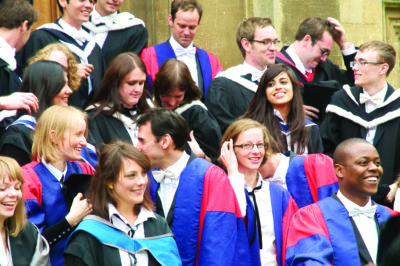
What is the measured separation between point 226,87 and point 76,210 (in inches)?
105

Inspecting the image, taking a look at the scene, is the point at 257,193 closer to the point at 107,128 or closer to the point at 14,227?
the point at 107,128

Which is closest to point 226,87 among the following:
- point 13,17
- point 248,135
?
point 248,135

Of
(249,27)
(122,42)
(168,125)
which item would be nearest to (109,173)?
(168,125)

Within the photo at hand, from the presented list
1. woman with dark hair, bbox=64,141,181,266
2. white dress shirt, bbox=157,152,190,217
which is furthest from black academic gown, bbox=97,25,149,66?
woman with dark hair, bbox=64,141,181,266

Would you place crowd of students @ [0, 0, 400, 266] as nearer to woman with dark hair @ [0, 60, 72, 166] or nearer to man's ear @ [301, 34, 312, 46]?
woman with dark hair @ [0, 60, 72, 166]

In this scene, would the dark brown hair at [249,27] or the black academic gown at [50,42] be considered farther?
the dark brown hair at [249,27]

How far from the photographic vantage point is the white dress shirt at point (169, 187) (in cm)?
510

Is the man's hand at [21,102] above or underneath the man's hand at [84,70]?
underneath

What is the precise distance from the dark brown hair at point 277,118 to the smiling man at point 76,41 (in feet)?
4.78

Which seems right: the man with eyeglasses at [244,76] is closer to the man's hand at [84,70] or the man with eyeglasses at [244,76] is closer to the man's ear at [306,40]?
the man's ear at [306,40]

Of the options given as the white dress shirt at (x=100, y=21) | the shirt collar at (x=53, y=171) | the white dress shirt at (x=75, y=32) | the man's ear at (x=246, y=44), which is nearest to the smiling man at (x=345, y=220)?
the shirt collar at (x=53, y=171)

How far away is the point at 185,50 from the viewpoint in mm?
7348

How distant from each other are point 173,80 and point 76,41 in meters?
1.15

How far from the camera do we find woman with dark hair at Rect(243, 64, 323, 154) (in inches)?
236
